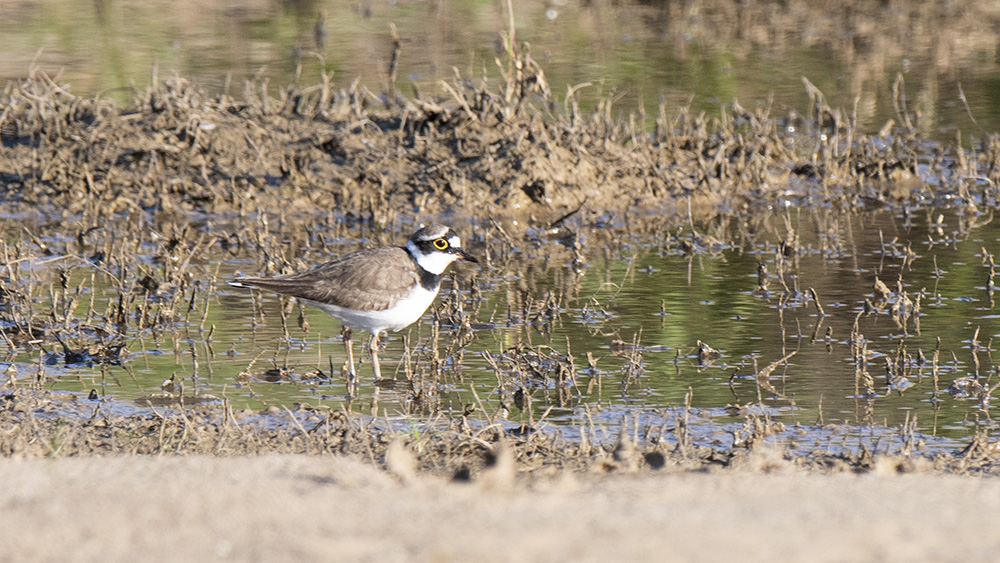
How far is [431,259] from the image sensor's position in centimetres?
901

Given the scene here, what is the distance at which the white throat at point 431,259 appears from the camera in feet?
29.5

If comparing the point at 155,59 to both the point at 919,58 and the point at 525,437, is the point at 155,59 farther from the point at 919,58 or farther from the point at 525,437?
the point at 525,437

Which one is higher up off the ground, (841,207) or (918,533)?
(918,533)

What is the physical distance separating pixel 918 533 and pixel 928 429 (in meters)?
2.77

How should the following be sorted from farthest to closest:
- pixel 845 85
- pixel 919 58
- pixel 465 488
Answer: pixel 919 58 < pixel 845 85 < pixel 465 488

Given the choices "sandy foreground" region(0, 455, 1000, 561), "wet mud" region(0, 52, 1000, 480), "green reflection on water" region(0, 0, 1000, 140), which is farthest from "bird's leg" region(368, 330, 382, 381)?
"green reflection on water" region(0, 0, 1000, 140)

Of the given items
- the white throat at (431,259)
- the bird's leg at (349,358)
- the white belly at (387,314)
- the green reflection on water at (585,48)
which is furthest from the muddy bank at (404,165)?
the white belly at (387,314)

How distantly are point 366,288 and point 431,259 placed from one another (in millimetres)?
653

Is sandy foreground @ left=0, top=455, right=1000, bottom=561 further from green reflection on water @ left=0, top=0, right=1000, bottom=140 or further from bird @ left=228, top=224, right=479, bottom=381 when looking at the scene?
green reflection on water @ left=0, top=0, right=1000, bottom=140

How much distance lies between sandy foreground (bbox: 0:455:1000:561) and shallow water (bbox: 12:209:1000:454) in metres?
1.77

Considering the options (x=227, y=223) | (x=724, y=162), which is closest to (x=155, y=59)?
(x=227, y=223)

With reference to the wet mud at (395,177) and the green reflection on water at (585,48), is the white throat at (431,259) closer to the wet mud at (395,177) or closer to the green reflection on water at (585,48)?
the wet mud at (395,177)

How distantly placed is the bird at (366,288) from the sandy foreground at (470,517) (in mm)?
3104

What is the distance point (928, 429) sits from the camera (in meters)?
7.26
